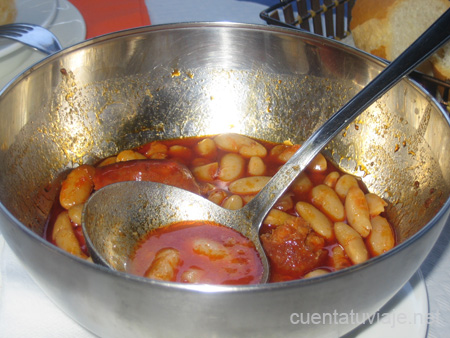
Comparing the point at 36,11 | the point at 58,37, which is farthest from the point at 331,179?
the point at 36,11

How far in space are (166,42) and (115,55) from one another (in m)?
0.10

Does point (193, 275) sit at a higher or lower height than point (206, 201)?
lower

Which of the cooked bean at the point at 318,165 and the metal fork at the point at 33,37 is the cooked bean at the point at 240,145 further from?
the metal fork at the point at 33,37

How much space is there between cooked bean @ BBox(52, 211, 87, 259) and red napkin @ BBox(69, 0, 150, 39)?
674 millimetres

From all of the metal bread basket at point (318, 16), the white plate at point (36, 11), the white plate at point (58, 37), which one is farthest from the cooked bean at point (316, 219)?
the white plate at point (36, 11)

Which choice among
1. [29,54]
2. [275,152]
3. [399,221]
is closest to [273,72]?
[275,152]

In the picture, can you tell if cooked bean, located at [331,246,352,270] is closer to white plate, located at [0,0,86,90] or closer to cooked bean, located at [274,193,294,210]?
cooked bean, located at [274,193,294,210]

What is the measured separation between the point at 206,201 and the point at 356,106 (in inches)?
11.3

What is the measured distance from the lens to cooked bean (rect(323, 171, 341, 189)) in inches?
37.6

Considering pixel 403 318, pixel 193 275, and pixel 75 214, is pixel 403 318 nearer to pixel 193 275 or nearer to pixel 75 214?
pixel 193 275

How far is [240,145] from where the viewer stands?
1034 mm

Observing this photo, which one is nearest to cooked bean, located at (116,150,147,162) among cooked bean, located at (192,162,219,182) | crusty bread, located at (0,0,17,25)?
cooked bean, located at (192,162,219,182)

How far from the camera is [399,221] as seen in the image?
86 centimetres

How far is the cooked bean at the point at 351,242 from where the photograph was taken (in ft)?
2.62
